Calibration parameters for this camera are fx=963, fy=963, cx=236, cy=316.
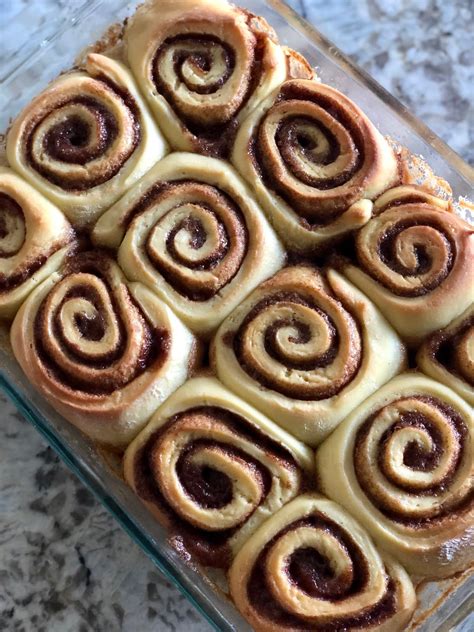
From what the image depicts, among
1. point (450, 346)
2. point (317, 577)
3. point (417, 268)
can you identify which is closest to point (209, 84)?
point (417, 268)

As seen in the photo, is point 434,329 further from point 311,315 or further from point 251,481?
point 251,481

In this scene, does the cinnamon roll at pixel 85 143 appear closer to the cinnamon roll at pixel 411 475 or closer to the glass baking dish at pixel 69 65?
the glass baking dish at pixel 69 65

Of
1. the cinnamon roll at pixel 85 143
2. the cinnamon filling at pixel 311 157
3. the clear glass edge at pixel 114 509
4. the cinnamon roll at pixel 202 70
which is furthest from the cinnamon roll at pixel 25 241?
the cinnamon filling at pixel 311 157

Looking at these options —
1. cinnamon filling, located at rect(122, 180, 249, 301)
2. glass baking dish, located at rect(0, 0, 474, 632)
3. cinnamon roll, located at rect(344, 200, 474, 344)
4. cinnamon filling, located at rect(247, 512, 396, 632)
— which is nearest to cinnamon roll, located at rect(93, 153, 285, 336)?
cinnamon filling, located at rect(122, 180, 249, 301)

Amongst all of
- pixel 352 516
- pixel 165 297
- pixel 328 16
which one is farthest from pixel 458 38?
pixel 352 516

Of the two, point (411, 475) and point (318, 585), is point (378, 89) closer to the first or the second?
point (411, 475)
